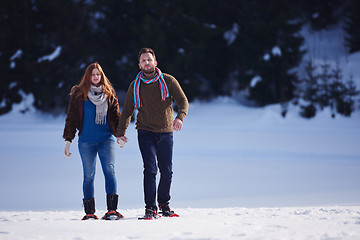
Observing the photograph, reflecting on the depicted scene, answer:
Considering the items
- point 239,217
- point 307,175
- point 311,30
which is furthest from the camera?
point 311,30

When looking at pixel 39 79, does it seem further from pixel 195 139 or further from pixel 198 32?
pixel 195 139

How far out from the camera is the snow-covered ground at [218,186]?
354 cm

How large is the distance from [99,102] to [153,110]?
1.77 feet

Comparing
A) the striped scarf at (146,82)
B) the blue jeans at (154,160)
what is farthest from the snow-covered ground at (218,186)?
the striped scarf at (146,82)

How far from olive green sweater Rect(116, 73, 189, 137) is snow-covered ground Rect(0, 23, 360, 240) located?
913mm

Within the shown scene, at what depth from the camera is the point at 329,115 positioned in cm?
1855

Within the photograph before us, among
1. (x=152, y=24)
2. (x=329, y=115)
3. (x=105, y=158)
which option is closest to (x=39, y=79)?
(x=152, y=24)

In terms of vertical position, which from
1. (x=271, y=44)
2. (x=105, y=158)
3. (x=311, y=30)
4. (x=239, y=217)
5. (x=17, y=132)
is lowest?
(x=239, y=217)

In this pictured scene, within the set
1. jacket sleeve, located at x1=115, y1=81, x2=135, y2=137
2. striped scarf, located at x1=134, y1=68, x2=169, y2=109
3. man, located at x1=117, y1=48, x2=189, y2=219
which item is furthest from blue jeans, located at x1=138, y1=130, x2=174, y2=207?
striped scarf, located at x1=134, y1=68, x2=169, y2=109

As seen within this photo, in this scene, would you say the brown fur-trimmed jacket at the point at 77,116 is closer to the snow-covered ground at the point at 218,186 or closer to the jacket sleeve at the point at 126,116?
the jacket sleeve at the point at 126,116

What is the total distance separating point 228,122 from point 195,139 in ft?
17.3

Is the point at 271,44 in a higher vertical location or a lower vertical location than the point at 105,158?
higher

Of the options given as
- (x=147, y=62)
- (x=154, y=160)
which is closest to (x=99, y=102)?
(x=147, y=62)

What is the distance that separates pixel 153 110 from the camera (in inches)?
169
